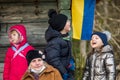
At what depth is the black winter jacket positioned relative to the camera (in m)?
6.00

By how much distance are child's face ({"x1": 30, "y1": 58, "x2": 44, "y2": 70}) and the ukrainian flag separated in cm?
203

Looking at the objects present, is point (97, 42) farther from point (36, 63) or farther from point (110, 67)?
point (36, 63)

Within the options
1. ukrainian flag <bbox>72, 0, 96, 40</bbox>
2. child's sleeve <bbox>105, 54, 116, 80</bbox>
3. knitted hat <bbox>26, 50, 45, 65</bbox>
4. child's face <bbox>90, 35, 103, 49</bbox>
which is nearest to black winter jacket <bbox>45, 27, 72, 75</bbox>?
knitted hat <bbox>26, 50, 45, 65</bbox>

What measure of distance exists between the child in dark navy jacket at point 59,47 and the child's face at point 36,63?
16 cm

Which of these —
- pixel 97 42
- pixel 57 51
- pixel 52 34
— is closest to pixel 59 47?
pixel 57 51

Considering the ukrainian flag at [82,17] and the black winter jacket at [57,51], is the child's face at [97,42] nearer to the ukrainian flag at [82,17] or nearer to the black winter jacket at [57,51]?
the black winter jacket at [57,51]

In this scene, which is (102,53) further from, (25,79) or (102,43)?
(25,79)

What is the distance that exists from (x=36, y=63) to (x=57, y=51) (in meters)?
0.32

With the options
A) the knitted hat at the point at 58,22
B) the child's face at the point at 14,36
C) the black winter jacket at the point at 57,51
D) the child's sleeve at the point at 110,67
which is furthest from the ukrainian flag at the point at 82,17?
the child's sleeve at the point at 110,67

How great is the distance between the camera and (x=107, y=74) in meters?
6.03

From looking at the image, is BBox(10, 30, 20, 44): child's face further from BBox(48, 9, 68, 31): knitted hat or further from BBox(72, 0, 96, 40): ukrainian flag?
BBox(72, 0, 96, 40): ukrainian flag

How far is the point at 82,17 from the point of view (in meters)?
7.87

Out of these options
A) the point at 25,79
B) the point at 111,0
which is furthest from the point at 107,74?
the point at 111,0

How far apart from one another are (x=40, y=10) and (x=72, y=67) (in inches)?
72.2
